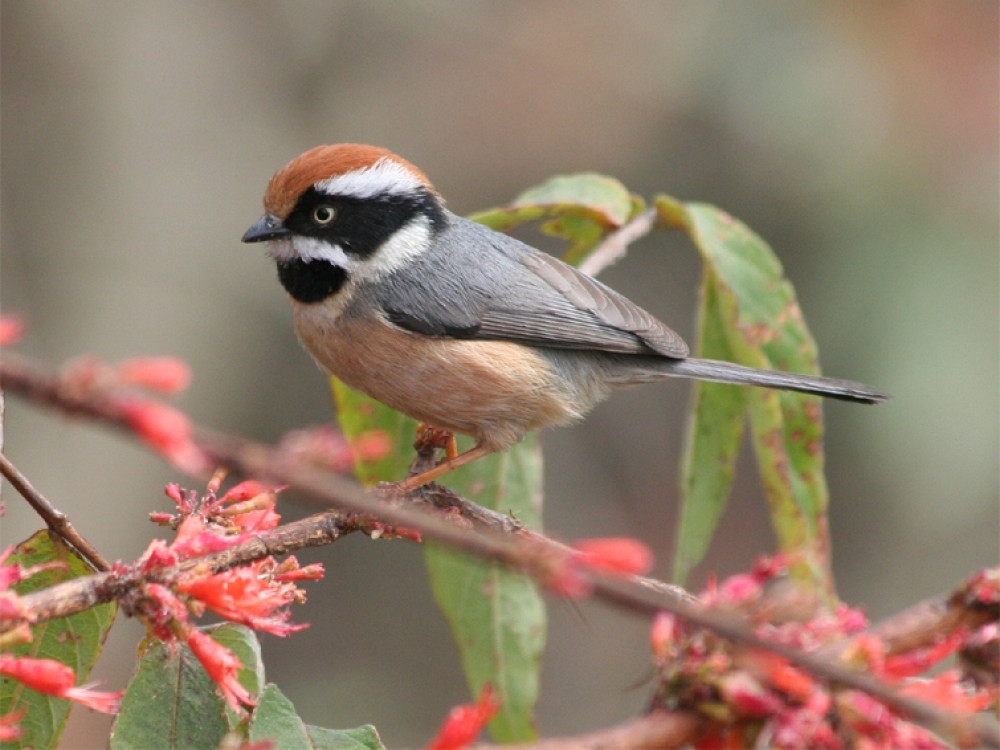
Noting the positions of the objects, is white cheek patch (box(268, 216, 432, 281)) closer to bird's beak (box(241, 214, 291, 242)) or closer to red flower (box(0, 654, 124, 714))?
bird's beak (box(241, 214, 291, 242))

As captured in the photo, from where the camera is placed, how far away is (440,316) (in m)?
4.25

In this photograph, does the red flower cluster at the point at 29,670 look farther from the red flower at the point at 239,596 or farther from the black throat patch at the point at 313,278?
the black throat patch at the point at 313,278

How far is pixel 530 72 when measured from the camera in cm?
972

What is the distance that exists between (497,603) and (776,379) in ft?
4.00

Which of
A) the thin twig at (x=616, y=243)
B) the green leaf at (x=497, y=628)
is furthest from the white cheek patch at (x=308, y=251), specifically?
the green leaf at (x=497, y=628)

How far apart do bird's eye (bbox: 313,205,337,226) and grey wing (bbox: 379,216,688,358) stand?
31 cm

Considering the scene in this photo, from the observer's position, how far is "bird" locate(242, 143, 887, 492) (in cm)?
409

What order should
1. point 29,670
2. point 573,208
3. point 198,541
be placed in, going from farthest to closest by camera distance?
1. point 573,208
2. point 198,541
3. point 29,670

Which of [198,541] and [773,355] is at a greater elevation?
[773,355]

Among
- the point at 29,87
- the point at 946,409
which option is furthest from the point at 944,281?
the point at 29,87

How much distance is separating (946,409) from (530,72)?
4850mm

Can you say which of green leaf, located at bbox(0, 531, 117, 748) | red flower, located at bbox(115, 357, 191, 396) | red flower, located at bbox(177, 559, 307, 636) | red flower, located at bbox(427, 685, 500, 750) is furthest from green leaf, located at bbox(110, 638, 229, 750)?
Result: red flower, located at bbox(115, 357, 191, 396)

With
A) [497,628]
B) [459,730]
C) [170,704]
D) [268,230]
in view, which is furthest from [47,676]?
[268,230]

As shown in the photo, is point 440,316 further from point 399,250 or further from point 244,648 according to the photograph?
point 244,648
